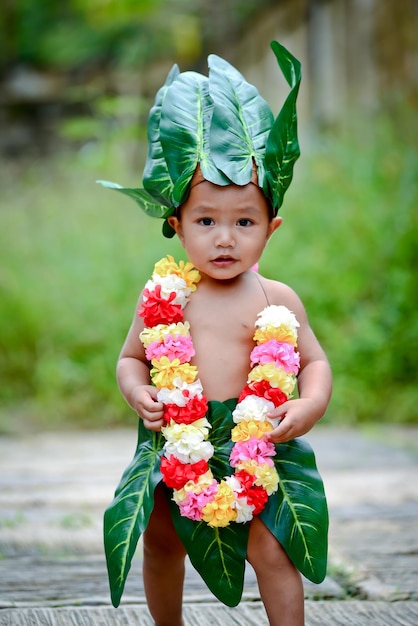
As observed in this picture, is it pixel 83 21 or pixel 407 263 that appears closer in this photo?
pixel 407 263

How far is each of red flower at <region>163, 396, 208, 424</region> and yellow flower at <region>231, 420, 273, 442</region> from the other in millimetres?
Result: 93

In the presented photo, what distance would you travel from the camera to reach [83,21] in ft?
35.7

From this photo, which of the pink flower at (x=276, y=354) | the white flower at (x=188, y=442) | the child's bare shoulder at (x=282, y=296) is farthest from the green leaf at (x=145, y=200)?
the white flower at (x=188, y=442)

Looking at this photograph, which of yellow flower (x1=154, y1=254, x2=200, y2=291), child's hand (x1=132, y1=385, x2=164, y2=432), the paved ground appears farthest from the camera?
the paved ground

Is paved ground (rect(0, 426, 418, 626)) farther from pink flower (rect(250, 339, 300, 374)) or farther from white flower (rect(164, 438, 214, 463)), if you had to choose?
pink flower (rect(250, 339, 300, 374))

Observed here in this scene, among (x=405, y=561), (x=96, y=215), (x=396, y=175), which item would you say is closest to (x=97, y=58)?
(x=96, y=215)

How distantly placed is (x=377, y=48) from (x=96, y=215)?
9.64 feet

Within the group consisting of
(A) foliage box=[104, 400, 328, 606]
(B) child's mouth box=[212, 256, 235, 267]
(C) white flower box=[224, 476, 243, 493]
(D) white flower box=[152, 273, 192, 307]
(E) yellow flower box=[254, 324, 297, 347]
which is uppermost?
(B) child's mouth box=[212, 256, 235, 267]

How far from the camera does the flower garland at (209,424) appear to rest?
2025 mm

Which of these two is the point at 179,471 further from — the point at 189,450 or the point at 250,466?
the point at 250,466

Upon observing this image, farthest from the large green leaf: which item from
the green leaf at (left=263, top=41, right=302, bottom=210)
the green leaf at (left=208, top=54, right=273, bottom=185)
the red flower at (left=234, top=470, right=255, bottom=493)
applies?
the red flower at (left=234, top=470, right=255, bottom=493)

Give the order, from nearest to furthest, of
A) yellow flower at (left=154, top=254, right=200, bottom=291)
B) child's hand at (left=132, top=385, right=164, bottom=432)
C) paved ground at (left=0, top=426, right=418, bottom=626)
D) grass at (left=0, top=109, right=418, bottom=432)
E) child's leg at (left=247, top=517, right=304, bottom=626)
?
child's leg at (left=247, top=517, right=304, bottom=626)
child's hand at (left=132, top=385, right=164, bottom=432)
yellow flower at (left=154, top=254, right=200, bottom=291)
paved ground at (left=0, top=426, right=418, bottom=626)
grass at (left=0, top=109, right=418, bottom=432)

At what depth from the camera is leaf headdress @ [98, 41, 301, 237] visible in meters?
2.11

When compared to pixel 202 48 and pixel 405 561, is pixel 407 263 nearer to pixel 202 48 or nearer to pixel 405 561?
pixel 405 561
